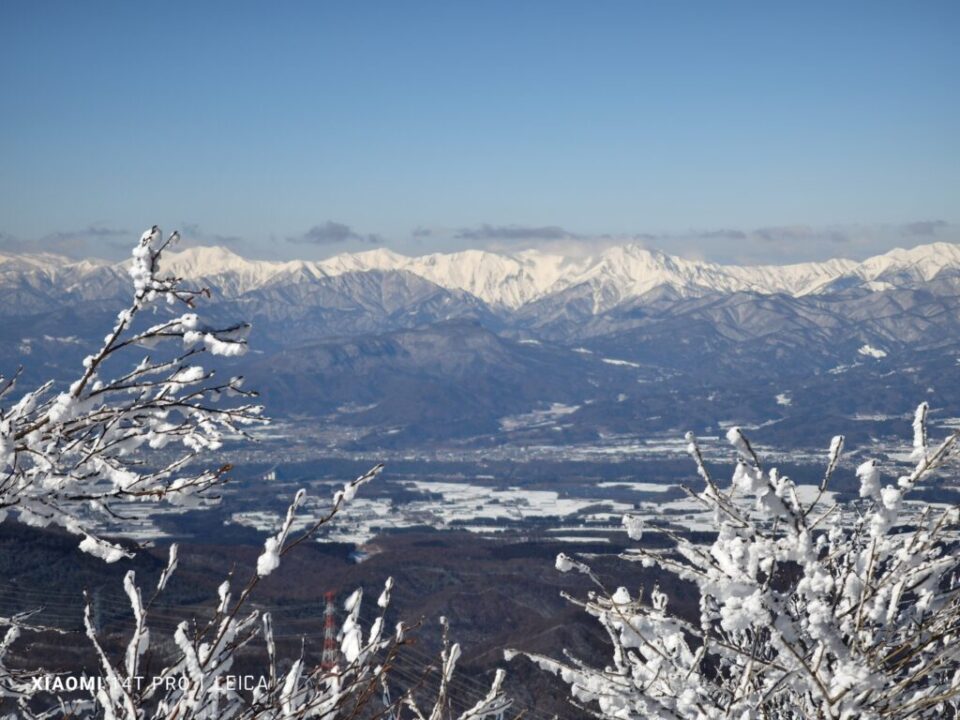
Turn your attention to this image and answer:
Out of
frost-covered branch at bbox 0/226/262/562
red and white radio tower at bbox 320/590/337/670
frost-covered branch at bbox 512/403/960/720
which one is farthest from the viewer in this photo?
red and white radio tower at bbox 320/590/337/670

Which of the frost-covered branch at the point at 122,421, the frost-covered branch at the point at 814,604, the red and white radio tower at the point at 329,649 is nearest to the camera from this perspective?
the frost-covered branch at the point at 122,421

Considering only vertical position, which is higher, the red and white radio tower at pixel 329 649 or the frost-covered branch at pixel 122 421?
the frost-covered branch at pixel 122 421

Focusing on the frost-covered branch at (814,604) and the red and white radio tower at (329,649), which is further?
the red and white radio tower at (329,649)

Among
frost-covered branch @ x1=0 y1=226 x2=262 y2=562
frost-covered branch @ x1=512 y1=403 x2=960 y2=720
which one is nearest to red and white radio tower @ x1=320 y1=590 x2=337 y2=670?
frost-covered branch @ x1=0 y1=226 x2=262 y2=562

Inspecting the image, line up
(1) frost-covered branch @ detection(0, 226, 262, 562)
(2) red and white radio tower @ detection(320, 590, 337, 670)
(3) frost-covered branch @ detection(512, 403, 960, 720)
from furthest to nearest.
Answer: (2) red and white radio tower @ detection(320, 590, 337, 670)
(3) frost-covered branch @ detection(512, 403, 960, 720)
(1) frost-covered branch @ detection(0, 226, 262, 562)

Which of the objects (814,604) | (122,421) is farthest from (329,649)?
(814,604)

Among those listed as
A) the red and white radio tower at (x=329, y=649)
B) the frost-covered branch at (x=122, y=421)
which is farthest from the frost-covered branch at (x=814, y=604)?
the frost-covered branch at (x=122, y=421)

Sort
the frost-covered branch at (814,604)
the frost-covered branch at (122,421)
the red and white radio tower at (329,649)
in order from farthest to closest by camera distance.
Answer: the red and white radio tower at (329,649)
the frost-covered branch at (814,604)
the frost-covered branch at (122,421)

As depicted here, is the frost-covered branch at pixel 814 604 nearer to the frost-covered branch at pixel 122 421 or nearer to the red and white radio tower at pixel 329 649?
the red and white radio tower at pixel 329 649

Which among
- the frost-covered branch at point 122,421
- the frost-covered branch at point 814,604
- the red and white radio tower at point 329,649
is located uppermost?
the frost-covered branch at point 122,421

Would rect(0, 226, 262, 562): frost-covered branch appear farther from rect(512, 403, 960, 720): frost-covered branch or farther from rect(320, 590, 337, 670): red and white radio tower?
rect(512, 403, 960, 720): frost-covered branch

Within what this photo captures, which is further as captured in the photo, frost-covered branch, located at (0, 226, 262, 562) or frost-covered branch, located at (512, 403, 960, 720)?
frost-covered branch, located at (512, 403, 960, 720)
